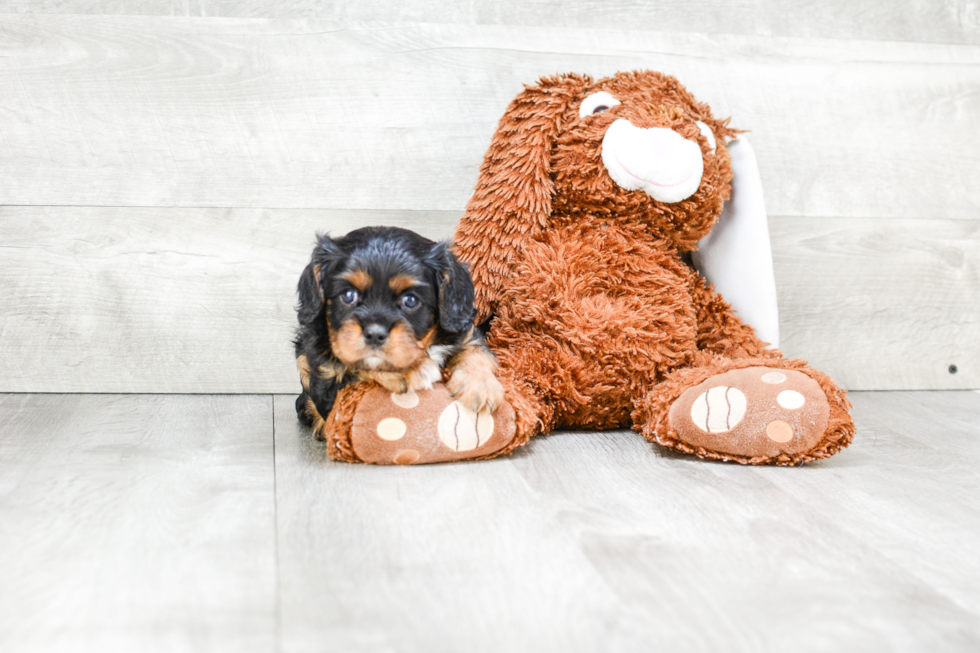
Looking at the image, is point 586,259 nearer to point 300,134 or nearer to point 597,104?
point 597,104

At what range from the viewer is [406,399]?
1.59 meters

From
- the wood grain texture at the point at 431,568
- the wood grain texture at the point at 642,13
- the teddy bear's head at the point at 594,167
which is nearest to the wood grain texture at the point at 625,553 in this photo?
the wood grain texture at the point at 431,568

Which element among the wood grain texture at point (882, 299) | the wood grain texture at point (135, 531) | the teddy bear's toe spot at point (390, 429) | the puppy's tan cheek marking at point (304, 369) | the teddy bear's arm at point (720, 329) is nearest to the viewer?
the wood grain texture at point (135, 531)

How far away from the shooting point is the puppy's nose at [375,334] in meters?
1.47

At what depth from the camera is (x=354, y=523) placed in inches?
51.0

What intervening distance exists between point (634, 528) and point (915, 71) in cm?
187

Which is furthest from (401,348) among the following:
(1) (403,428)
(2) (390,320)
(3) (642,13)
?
(3) (642,13)

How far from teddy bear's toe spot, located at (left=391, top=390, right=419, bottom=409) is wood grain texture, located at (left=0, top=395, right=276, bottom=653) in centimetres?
27

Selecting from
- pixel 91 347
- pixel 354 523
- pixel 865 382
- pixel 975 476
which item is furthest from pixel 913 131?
pixel 91 347

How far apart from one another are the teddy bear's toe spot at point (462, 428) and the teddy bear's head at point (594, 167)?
35cm

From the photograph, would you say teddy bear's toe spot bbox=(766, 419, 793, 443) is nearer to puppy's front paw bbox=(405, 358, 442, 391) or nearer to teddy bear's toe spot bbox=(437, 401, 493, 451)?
teddy bear's toe spot bbox=(437, 401, 493, 451)

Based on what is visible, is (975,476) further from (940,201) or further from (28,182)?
(28,182)

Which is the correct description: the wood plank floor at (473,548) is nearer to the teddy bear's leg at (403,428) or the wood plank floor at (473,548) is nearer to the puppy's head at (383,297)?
the teddy bear's leg at (403,428)

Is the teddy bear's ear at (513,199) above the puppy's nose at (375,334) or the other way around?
above
